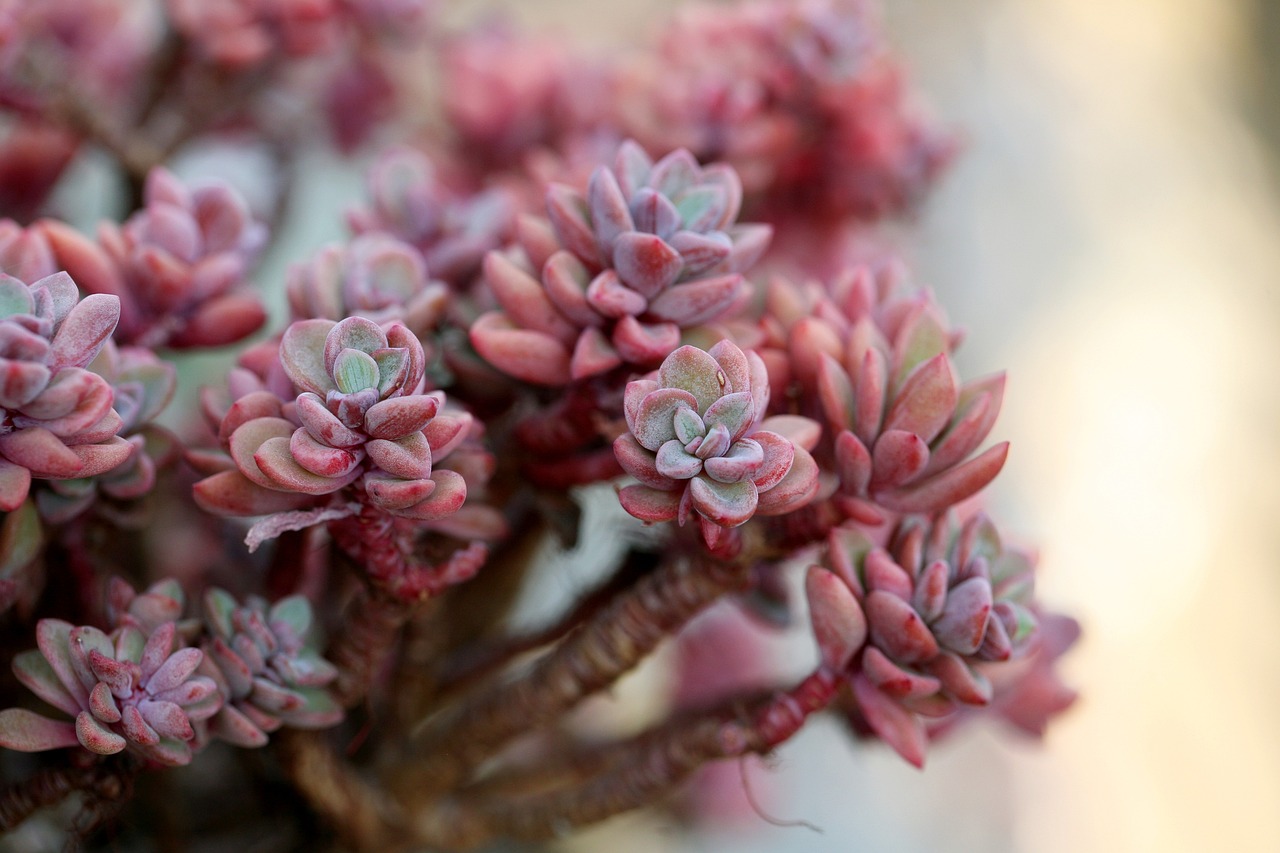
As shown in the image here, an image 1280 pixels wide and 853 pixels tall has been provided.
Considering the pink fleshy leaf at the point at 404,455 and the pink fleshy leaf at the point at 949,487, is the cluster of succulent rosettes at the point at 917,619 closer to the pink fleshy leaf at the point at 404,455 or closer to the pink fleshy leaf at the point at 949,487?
the pink fleshy leaf at the point at 949,487

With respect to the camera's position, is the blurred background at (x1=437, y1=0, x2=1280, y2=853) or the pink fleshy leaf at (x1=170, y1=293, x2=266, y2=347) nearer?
the pink fleshy leaf at (x1=170, y1=293, x2=266, y2=347)

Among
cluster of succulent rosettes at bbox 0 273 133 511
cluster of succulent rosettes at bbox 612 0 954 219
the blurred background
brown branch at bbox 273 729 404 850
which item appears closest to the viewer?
cluster of succulent rosettes at bbox 0 273 133 511

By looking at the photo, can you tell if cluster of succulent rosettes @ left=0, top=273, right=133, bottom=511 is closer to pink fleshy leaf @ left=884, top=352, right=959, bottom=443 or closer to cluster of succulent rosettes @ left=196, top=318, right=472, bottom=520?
cluster of succulent rosettes @ left=196, top=318, right=472, bottom=520

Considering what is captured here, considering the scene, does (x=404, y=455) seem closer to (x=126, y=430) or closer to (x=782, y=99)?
(x=126, y=430)

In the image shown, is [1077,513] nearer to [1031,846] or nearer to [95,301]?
[1031,846]

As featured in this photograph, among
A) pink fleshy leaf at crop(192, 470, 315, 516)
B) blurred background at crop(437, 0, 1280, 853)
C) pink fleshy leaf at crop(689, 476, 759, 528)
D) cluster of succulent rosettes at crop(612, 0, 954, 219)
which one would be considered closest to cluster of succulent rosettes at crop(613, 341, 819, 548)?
pink fleshy leaf at crop(689, 476, 759, 528)

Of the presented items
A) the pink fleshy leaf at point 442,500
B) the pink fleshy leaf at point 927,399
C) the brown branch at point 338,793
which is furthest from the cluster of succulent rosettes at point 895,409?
the brown branch at point 338,793
